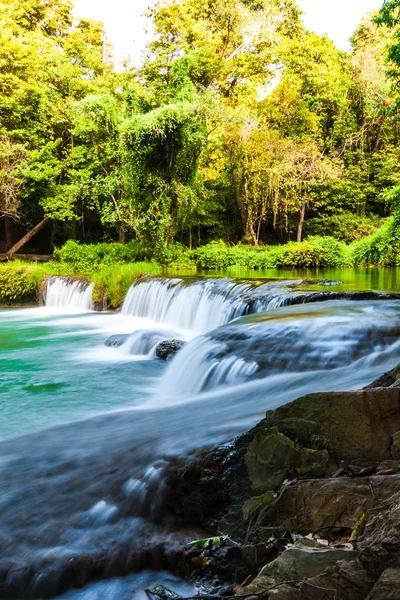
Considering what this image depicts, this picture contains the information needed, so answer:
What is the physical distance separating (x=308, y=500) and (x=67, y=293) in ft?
51.7

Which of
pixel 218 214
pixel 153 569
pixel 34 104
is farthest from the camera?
pixel 218 214

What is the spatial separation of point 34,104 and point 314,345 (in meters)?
21.4

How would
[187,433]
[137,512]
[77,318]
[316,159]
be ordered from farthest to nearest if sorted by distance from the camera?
[316,159]
[77,318]
[187,433]
[137,512]

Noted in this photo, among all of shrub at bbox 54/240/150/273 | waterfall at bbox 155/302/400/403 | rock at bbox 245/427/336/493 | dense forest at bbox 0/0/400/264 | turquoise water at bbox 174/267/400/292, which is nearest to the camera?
rock at bbox 245/427/336/493

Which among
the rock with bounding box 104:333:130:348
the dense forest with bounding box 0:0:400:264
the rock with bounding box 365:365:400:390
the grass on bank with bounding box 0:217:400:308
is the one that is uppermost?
the dense forest with bounding box 0:0:400:264

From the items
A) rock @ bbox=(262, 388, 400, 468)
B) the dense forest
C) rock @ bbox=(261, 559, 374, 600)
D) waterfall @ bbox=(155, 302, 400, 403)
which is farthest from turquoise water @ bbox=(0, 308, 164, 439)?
the dense forest

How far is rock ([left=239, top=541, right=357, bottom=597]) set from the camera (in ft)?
5.65

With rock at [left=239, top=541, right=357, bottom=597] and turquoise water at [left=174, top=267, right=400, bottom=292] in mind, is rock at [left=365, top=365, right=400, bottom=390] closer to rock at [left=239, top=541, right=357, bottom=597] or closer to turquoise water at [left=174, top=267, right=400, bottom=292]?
rock at [left=239, top=541, right=357, bottom=597]

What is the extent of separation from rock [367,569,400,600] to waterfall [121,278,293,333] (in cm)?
781

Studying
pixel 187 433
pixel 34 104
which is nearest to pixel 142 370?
pixel 187 433

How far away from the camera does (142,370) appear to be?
26.1 feet

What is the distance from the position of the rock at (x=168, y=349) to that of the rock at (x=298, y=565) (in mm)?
6499

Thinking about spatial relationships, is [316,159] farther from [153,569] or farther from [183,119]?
[153,569]

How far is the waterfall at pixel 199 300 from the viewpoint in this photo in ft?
32.7
